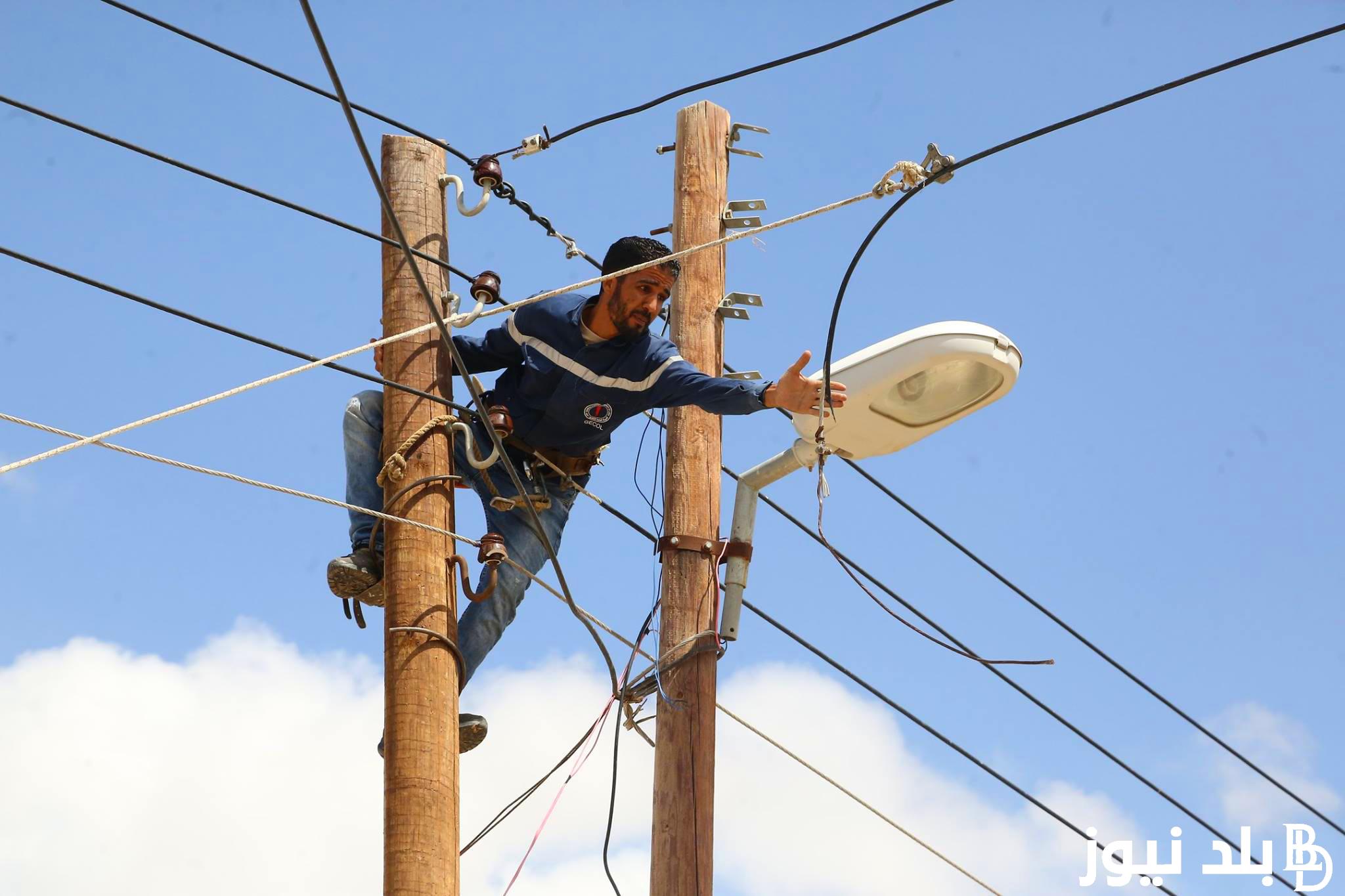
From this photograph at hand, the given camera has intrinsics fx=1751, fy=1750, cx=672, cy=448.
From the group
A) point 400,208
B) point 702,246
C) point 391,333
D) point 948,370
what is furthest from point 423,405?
point 948,370

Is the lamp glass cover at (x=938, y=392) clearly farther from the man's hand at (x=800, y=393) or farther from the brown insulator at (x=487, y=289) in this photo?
the brown insulator at (x=487, y=289)

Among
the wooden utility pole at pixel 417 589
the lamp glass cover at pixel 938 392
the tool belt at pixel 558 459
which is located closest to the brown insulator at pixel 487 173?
the wooden utility pole at pixel 417 589

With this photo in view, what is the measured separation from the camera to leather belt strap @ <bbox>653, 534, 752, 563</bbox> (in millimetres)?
6234

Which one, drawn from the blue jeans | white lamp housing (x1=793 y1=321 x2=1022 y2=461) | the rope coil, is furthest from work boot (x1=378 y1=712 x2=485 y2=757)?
white lamp housing (x1=793 y1=321 x2=1022 y2=461)

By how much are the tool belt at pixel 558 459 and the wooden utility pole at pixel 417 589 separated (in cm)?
42

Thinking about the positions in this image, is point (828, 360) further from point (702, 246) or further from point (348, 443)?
point (348, 443)

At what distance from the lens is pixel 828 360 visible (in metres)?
5.89

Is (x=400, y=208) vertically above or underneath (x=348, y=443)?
above

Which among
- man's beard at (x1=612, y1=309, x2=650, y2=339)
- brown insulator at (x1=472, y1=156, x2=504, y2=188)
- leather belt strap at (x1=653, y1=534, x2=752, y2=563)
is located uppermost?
brown insulator at (x1=472, y1=156, x2=504, y2=188)

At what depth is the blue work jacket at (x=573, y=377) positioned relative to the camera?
20.1 ft

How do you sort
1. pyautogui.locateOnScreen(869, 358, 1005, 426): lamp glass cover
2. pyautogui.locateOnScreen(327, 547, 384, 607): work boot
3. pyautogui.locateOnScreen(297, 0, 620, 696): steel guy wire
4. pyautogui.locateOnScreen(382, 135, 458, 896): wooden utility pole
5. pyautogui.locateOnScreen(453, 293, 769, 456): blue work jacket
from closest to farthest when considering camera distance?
pyautogui.locateOnScreen(297, 0, 620, 696): steel guy wire, pyautogui.locateOnScreen(382, 135, 458, 896): wooden utility pole, pyautogui.locateOnScreen(327, 547, 384, 607): work boot, pyautogui.locateOnScreen(869, 358, 1005, 426): lamp glass cover, pyautogui.locateOnScreen(453, 293, 769, 456): blue work jacket

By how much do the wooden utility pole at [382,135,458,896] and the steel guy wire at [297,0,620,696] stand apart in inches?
5.7

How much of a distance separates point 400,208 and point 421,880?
228 cm

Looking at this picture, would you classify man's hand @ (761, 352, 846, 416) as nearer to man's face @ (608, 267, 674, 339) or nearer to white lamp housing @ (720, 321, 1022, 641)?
white lamp housing @ (720, 321, 1022, 641)
